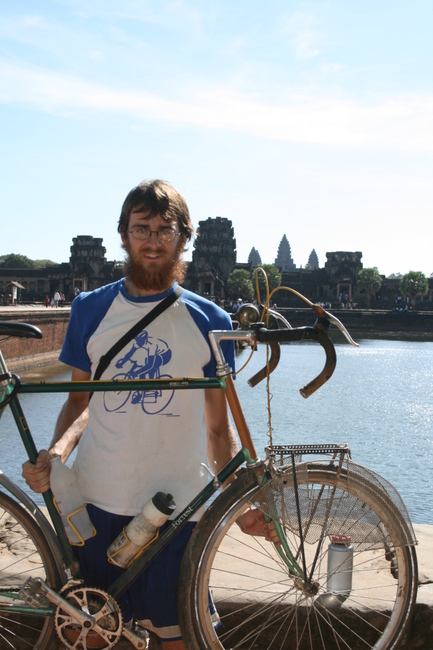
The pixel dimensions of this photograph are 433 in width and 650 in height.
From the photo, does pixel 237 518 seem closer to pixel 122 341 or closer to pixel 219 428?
pixel 219 428

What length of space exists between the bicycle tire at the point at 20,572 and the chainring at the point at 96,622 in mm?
62

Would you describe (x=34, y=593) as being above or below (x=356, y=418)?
above

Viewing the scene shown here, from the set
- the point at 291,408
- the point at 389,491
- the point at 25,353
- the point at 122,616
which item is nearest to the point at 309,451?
the point at 389,491

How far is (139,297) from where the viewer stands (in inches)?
85.0

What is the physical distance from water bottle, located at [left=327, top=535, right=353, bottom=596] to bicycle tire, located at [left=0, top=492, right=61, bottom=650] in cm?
87

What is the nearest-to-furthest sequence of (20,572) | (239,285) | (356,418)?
(20,572) → (356,418) → (239,285)

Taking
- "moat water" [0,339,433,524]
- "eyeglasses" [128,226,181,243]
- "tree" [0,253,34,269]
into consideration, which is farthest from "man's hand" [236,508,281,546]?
"tree" [0,253,34,269]

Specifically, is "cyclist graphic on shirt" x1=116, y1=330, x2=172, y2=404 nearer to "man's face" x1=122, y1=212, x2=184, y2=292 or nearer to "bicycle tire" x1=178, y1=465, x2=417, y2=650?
"man's face" x1=122, y1=212, x2=184, y2=292

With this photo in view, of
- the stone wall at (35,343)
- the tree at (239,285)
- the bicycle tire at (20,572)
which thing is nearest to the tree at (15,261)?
the tree at (239,285)

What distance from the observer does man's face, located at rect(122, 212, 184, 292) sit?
2098 millimetres

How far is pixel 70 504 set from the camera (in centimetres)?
200

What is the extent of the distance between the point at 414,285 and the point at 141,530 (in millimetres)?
76130

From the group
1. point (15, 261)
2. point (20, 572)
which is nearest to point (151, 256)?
point (20, 572)

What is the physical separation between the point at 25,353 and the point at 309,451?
24.1 m
